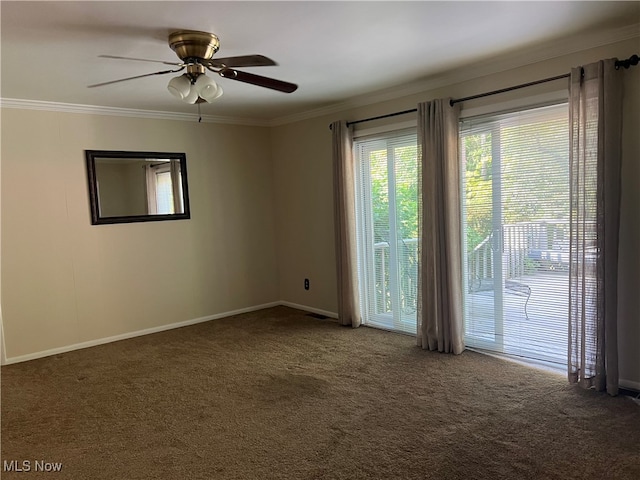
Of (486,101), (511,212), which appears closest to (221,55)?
(486,101)

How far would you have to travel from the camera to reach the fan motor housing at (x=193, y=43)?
2695mm

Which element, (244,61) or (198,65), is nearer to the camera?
(244,61)

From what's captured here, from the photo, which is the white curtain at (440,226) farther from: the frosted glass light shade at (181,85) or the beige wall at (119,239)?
the beige wall at (119,239)

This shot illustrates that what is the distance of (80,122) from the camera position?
454 cm

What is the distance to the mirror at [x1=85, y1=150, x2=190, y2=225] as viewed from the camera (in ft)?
15.3

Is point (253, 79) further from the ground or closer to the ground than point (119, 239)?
further from the ground

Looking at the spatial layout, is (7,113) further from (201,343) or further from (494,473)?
(494,473)

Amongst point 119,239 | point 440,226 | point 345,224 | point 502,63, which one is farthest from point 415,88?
point 119,239

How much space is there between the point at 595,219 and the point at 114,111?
14.0 feet

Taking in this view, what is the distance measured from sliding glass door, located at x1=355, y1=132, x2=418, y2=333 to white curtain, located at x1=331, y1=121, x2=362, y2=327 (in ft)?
0.35

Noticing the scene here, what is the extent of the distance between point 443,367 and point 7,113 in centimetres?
Result: 420

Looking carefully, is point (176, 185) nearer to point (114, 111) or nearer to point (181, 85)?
point (114, 111)

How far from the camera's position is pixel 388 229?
468 centimetres

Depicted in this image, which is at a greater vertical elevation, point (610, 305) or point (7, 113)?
point (7, 113)
